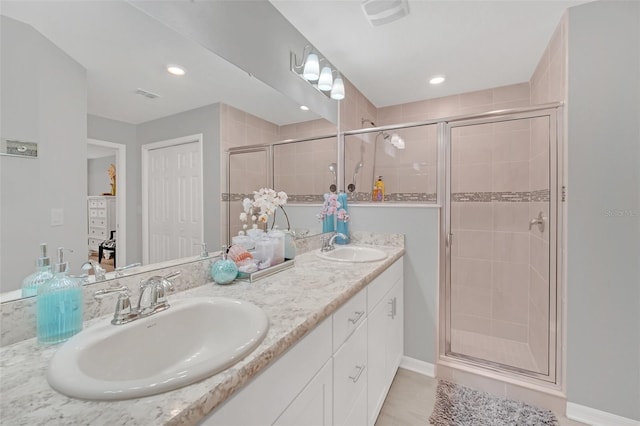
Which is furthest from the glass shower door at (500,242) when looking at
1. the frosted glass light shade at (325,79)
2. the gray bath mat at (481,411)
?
the frosted glass light shade at (325,79)

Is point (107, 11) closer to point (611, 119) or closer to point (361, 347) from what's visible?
point (361, 347)

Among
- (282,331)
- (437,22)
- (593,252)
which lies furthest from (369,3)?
(593,252)

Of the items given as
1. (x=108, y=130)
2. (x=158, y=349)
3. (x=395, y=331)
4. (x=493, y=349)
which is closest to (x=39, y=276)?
(x=158, y=349)

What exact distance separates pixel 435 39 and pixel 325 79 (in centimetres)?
81

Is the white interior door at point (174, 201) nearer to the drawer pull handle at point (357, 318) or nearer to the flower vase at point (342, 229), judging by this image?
the drawer pull handle at point (357, 318)

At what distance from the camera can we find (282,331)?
0.70m

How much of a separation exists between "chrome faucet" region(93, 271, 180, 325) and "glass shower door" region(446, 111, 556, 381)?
71.5 inches

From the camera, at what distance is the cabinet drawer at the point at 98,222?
822mm

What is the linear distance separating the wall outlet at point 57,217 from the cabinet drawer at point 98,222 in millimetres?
77

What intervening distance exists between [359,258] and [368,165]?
1.00 m

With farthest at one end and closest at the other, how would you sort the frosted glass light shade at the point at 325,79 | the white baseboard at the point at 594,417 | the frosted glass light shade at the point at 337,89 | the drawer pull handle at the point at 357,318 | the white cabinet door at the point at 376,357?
→ the frosted glass light shade at the point at 337,89 < the frosted glass light shade at the point at 325,79 < the white baseboard at the point at 594,417 < the white cabinet door at the point at 376,357 < the drawer pull handle at the point at 357,318

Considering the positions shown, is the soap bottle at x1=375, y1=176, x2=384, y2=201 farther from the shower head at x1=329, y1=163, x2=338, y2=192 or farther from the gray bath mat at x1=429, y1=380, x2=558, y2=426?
the gray bath mat at x1=429, y1=380, x2=558, y2=426

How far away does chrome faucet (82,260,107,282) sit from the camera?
0.80 m

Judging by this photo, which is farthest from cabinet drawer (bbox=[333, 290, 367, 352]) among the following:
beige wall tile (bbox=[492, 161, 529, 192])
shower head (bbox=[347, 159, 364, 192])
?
beige wall tile (bbox=[492, 161, 529, 192])
